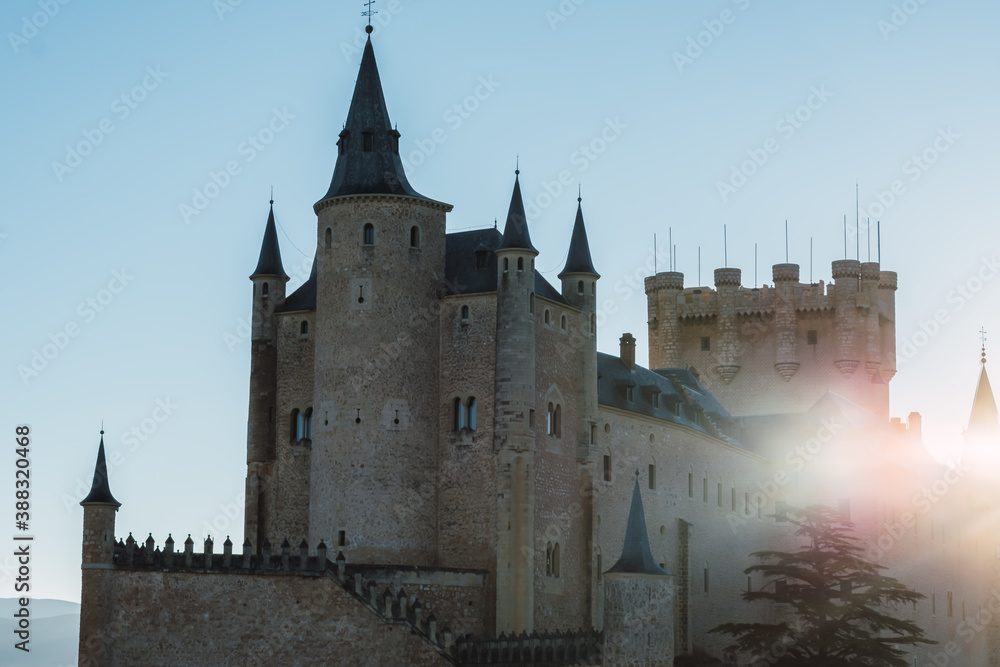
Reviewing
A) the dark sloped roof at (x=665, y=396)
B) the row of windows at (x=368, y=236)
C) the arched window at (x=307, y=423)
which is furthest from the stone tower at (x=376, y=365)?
the dark sloped roof at (x=665, y=396)

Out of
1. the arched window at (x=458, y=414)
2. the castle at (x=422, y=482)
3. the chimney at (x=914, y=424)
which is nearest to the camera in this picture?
the castle at (x=422, y=482)

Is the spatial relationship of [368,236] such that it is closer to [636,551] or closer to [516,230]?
[516,230]

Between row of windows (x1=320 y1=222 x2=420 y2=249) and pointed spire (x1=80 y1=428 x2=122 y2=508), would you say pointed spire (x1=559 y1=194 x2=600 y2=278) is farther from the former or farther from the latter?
pointed spire (x1=80 y1=428 x2=122 y2=508)

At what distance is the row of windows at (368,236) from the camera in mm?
54000

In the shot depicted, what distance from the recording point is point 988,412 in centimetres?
9006

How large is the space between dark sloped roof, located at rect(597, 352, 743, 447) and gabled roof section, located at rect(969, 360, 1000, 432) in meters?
20.7

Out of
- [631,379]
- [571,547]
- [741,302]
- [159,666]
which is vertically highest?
[741,302]

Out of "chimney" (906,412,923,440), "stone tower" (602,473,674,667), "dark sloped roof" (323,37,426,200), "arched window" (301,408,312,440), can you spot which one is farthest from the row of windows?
"chimney" (906,412,923,440)

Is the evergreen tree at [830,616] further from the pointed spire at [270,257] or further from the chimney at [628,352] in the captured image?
the pointed spire at [270,257]

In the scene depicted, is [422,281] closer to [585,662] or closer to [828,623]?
[585,662]

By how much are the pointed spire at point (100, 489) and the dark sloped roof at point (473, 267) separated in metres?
13.3

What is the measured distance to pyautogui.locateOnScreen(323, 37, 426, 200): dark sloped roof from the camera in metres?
54.7

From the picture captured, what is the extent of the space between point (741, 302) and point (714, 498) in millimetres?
23036

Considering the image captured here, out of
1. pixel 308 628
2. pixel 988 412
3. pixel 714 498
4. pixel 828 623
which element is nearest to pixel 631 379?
pixel 714 498
